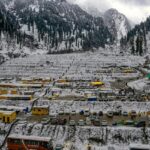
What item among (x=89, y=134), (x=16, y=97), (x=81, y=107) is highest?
(x=16, y=97)

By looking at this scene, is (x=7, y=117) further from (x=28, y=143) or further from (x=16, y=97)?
(x=16, y=97)

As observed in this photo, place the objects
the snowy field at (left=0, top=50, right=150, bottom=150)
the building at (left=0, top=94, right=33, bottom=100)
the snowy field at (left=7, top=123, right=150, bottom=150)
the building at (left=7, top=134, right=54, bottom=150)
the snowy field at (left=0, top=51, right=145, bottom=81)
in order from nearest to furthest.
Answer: the building at (left=7, top=134, right=54, bottom=150) → the snowy field at (left=7, top=123, right=150, bottom=150) → the snowy field at (left=0, top=50, right=150, bottom=150) → the building at (left=0, top=94, right=33, bottom=100) → the snowy field at (left=0, top=51, right=145, bottom=81)

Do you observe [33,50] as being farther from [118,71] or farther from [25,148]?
[25,148]

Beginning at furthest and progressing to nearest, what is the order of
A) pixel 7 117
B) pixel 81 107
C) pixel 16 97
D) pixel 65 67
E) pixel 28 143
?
pixel 65 67 < pixel 16 97 < pixel 81 107 < pixel 7 117 < pixel 28 143

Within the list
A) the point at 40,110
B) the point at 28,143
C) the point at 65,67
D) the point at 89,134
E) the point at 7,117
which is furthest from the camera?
the point at 65,67

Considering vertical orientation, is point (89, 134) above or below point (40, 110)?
below

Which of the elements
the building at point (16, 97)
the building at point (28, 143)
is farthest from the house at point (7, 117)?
the building at point (16, 97)

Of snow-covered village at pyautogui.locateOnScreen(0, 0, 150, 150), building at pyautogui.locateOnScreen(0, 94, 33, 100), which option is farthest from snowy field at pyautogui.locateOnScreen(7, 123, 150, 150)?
building at pyautogui.locateOnScreen(0, 94, 33, 100)

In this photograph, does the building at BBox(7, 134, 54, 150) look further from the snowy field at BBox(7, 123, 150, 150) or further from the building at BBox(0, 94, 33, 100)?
the building at BBox(0, 94, 33, 100)

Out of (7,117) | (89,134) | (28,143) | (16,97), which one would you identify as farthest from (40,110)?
(28,143)

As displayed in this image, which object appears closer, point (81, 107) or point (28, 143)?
point (28, 143)

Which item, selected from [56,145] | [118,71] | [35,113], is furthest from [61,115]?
[118,71]
